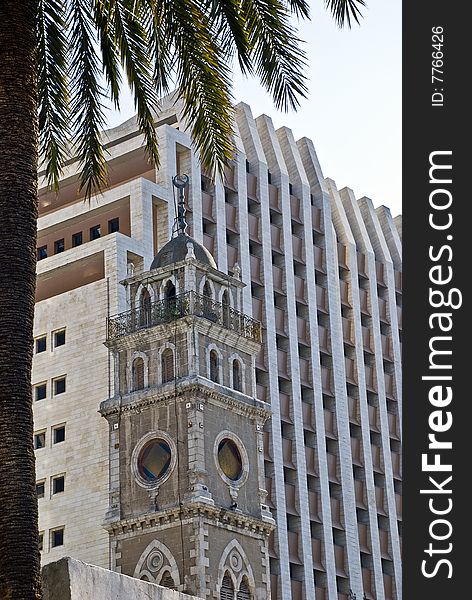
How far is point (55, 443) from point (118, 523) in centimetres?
1996

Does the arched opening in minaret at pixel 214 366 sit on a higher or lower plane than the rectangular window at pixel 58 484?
lower

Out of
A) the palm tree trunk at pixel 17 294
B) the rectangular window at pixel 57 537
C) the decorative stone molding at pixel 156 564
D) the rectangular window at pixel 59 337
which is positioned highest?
the rectangular window at pixel 59 337

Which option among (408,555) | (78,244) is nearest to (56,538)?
(78,244)

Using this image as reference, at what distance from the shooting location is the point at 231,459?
49688mm

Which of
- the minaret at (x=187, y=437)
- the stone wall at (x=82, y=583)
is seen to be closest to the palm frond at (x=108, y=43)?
the stone wall at (x=82, y=583)

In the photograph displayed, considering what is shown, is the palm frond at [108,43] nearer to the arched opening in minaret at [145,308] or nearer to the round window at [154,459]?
the round window at [154,459]

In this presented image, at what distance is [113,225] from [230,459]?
81.8 ft

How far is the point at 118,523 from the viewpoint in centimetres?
4866

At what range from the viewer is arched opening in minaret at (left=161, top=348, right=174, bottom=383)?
49.6 meters

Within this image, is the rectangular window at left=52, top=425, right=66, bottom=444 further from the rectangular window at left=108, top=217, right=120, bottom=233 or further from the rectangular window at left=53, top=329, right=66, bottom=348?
the rectangular window at left=108, top=217, right=120, bottom=233

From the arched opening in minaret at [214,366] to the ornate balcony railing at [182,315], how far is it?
1134mm

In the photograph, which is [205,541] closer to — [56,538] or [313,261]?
[56,538]

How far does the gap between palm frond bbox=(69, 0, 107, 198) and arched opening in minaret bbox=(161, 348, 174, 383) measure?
29569 mm

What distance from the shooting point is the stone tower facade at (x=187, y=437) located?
47312 millimetres
